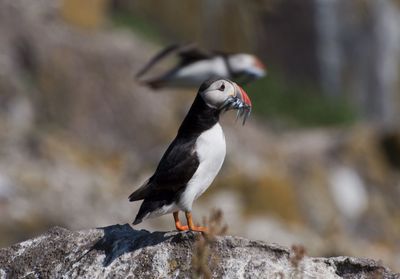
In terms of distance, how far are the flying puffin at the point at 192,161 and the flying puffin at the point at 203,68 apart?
5.68 metres

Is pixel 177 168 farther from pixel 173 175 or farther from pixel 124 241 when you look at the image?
pixel 124 241

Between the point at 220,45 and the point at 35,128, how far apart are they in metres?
5.38

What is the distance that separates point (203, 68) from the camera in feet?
40.4

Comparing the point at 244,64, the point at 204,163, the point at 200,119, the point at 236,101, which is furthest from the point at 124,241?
the point at 244,64

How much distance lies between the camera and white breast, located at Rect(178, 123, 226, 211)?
20.6ft

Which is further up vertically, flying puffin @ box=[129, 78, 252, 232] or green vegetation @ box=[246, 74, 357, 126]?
green vegetation @ box=[246, 74, 357, 126]

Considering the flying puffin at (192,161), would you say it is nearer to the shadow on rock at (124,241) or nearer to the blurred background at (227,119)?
the shadow on rock at (124,241)

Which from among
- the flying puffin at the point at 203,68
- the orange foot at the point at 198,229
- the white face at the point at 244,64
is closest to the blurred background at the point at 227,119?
the flying puffin at the point at 203,68

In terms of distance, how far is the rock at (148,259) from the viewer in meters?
5.63

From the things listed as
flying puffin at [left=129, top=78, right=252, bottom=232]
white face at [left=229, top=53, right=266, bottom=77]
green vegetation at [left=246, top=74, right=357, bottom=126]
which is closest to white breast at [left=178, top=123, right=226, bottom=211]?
flying puffin at [left=129, top=78, right=252, bottom=232]

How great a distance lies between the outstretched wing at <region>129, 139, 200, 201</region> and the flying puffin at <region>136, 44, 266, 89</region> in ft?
19.2

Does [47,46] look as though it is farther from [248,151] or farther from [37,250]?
[37,250]

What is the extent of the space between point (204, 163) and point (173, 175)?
0.21 meters

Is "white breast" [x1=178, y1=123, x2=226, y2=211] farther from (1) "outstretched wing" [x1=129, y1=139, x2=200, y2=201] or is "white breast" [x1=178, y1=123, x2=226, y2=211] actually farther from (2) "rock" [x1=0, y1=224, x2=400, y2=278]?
(2) "rock" [x1=0, y1=224, x2=400, y2=278]
